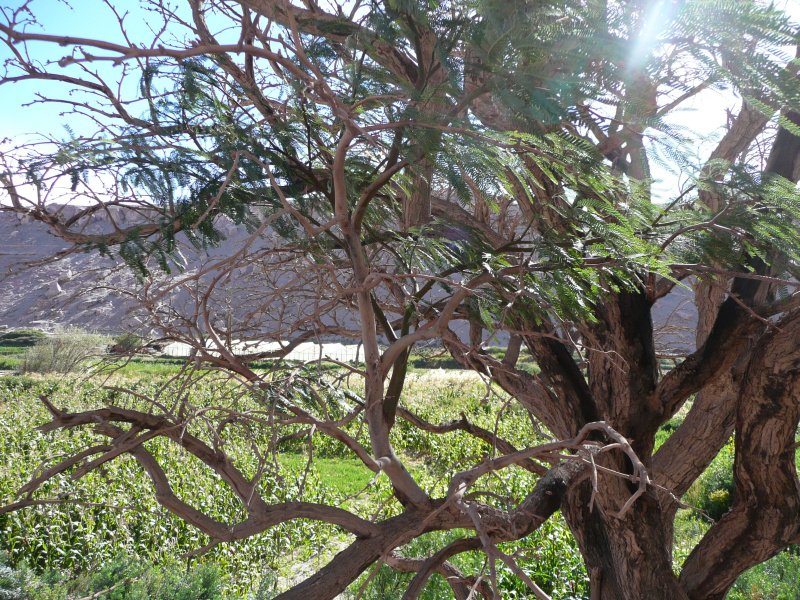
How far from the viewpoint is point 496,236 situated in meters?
3.28

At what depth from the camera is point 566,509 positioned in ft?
9.71

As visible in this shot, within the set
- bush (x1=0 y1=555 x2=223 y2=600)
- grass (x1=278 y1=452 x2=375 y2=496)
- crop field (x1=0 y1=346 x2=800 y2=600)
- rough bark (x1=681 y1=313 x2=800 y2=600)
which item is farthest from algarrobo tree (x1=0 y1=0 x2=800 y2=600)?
grass (x1=278 y1=452 x2=375 y2=496)

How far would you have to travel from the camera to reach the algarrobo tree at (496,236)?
59.0 inches

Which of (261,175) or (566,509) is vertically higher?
(261,175)

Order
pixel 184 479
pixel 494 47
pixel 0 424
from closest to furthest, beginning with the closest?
1. pixel 494 47
2. pixel 184 479
3. pixel 0 424

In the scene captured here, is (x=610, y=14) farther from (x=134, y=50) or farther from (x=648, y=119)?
(x=134, y=50)

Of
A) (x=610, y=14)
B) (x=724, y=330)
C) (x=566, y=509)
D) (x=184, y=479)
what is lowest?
(x=184, y=479)

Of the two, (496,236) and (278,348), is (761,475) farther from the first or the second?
(278,348)

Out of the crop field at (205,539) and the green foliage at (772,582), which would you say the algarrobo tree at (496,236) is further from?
the green foliage at (772,582)

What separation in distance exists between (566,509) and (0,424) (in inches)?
394

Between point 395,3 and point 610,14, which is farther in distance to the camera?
point 395,3

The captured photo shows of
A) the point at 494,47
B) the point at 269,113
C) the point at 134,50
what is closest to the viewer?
the point at 134,50

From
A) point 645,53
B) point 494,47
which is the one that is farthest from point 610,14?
point 494,47

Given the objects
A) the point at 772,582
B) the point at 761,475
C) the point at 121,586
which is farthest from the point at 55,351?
the point at 761,475
